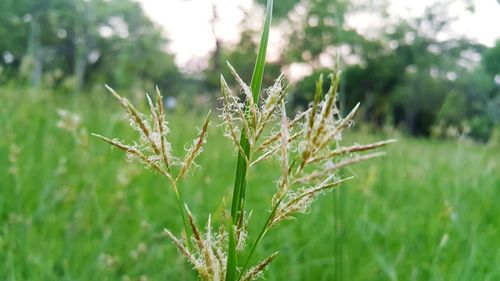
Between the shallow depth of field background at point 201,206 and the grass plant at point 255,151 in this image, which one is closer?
the grass plant at point 255,151

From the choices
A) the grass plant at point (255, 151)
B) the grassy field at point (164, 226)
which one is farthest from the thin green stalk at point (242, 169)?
the grassy field at point (164, 226)

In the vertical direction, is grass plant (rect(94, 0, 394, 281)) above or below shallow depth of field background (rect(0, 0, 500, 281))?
above

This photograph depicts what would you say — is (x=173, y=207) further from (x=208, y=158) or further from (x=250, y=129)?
(x=250, y=129)

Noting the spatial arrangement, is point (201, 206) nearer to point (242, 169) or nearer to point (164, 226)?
point (164, 226)

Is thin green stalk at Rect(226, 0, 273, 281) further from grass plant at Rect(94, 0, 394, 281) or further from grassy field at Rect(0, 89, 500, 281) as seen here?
grassy field at Rect(0, 89, 500, 281)

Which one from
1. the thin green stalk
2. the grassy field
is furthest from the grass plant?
the grassy field

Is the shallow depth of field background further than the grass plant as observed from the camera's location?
Yes

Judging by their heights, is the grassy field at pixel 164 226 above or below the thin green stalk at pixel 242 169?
below

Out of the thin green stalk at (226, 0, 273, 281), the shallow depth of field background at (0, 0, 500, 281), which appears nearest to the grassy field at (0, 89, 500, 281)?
the shallow depth of field background at (0, 0, 500, 281)

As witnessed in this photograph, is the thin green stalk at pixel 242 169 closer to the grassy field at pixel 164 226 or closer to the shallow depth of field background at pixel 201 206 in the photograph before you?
the shallow depth of field background at pixel 201 206
